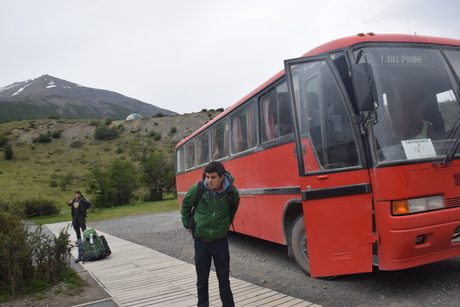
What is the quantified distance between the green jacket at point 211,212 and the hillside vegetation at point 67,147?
125ft

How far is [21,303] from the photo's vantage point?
5000 mm

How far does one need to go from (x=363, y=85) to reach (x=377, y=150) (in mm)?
766

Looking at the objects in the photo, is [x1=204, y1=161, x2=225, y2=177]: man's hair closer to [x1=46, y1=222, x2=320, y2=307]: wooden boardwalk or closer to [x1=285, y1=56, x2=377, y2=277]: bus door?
[x1=285, y1=56, x2=377, y2=277]: bus door

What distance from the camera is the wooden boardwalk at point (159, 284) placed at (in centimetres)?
477

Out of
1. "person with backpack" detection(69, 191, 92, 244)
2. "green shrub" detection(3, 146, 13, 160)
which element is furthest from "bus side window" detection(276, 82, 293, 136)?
→ "green shrub" detection(3, 146, 13, 160)

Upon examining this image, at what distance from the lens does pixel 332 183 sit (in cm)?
453

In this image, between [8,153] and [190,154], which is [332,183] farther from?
[8,153]

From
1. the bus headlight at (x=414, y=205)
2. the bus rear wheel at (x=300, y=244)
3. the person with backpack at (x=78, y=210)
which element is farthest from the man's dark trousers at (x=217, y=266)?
the person with backpack at (x=78, y=210)

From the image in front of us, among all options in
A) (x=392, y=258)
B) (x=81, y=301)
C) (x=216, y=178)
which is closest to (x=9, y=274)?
(x=81, y=301)

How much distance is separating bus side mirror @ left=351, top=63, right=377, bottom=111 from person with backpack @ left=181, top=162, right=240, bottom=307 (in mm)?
1719

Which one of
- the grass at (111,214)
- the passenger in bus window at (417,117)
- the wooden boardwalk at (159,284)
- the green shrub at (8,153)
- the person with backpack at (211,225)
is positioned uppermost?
the green shrub at (8,153)

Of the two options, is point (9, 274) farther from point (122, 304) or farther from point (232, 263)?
point (232, 263)

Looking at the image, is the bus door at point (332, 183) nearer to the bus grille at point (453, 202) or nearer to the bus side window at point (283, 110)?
the bus grille at point (453, 202)

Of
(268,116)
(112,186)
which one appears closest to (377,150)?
(268,116)
